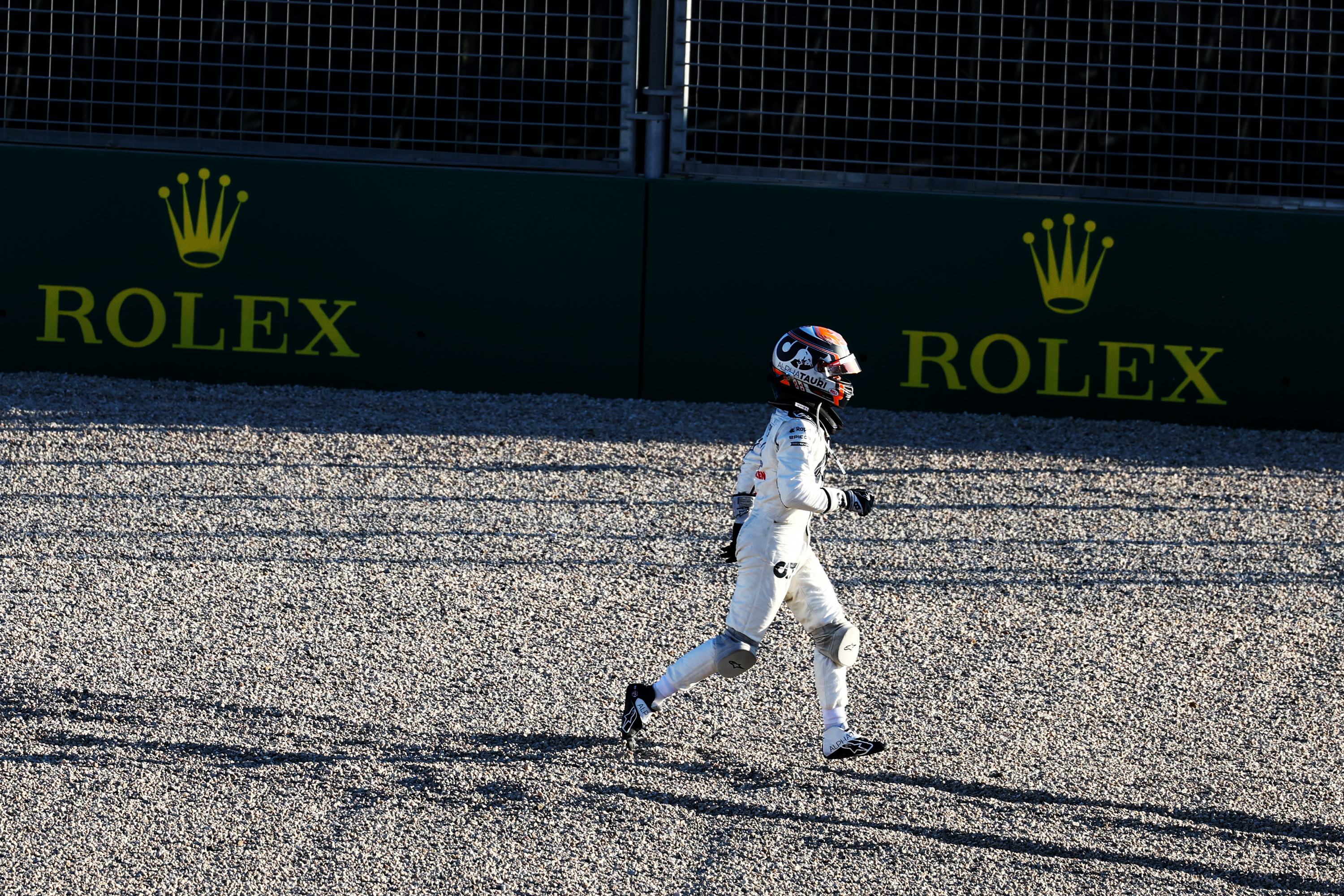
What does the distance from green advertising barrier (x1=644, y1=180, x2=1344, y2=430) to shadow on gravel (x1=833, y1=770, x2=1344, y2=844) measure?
613 cm

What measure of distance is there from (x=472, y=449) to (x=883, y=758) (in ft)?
16.0

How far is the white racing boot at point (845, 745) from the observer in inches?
238

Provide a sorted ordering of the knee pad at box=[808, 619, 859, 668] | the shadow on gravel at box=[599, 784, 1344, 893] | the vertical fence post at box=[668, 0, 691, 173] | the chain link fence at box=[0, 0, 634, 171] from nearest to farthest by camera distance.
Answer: the shadow on gravel at box=[599, 784, 1344, 893] → the knee pad at box=[808, 619, 859, 668] → the vertical fence post at box=[668, 0, 691, 173] → the chain link fence at box=[0, 0, 634, 171]

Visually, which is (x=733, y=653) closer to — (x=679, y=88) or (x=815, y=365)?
(x=815, y=365)

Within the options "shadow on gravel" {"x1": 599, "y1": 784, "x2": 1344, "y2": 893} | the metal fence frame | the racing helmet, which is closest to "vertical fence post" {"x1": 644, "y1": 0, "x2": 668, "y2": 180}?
the metal fence frame

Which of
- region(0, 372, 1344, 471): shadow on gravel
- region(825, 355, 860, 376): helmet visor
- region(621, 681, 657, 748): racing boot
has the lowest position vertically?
region(621, 681, 657, 748): racing boot

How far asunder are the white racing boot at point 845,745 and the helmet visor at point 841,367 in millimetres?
1455

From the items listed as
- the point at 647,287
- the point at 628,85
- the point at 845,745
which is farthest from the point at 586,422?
the point at 845,745

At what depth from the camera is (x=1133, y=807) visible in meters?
5.79

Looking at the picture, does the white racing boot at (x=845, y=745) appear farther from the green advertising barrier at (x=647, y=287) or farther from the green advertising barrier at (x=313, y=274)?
the green advertising barrier at (x=313, y=274)

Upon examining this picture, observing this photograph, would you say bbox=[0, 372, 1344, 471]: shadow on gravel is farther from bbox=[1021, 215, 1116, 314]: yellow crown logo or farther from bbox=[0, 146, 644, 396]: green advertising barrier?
bbox=[1021, 215, 1116, 314]: yellow crown logo

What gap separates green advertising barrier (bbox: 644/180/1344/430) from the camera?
37.9 ft

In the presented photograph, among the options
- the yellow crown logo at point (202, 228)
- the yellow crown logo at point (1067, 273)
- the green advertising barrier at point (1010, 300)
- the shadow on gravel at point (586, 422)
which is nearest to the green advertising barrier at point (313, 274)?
the yellow crown logo at point (202, 228)

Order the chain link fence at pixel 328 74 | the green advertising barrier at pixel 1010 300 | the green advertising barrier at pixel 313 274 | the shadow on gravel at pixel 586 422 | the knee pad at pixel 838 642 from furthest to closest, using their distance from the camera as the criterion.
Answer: the chain link fence at pixel 328 74 → the green advertising barrier at pixel 313 274 → the green advertising barrier at pixel 1010 300 → the shadow on gravel at pixel 586 422 → the knee pad at pixel 838 642
